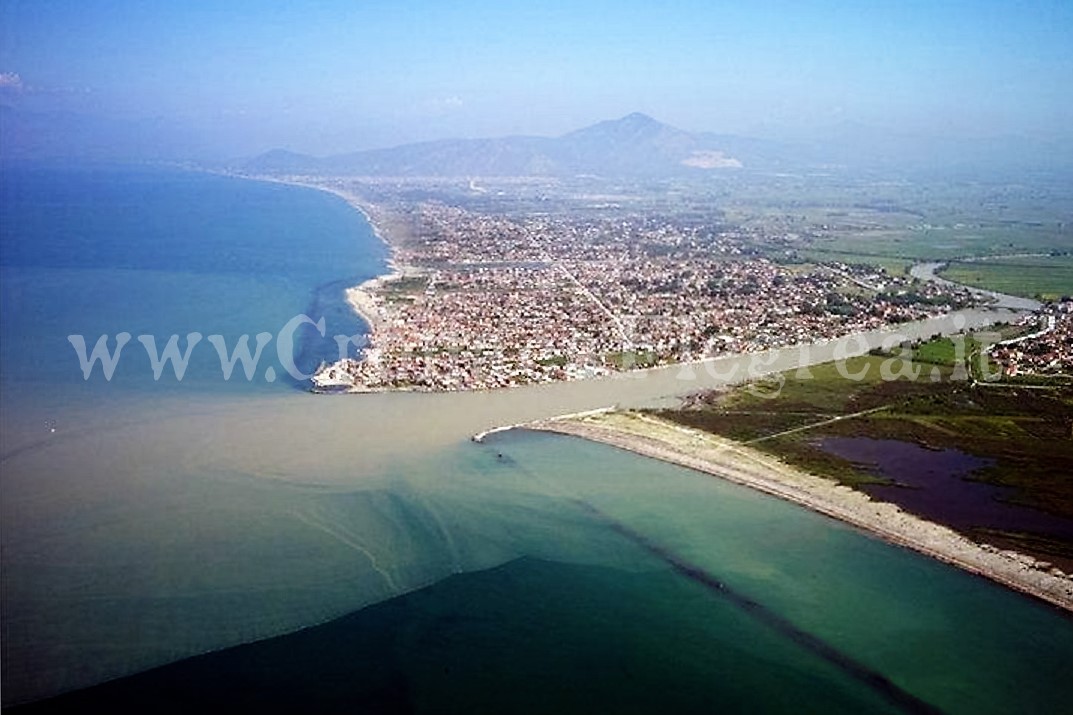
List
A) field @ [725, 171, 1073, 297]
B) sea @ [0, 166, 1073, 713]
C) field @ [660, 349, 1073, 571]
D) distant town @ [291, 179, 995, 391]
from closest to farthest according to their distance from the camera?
A: 1. sea @ [0, 166, 1073, 713]
2. field @ [660, 349, 1073, 571]
3. distant town @ [291, 179, 995, 391]
4. field @ [725, 171, 1073, 297]

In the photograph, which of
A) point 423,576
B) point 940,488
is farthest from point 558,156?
point 423,576

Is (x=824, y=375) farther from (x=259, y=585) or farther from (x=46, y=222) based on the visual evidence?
(x=46, y=222)

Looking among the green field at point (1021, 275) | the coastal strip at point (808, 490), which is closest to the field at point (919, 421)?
the coastal strip at point (808, 490)

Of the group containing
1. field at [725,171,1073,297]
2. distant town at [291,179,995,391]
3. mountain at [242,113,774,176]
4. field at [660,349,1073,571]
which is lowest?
field at [660,349,1073,571]

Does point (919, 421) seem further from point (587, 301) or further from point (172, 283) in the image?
point (172, 283)

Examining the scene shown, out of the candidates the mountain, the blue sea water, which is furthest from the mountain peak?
the blue sea water

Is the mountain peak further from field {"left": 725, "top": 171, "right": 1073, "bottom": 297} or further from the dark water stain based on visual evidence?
the dark water stain

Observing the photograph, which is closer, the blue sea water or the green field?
the blue sea water
